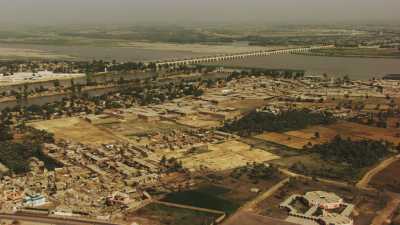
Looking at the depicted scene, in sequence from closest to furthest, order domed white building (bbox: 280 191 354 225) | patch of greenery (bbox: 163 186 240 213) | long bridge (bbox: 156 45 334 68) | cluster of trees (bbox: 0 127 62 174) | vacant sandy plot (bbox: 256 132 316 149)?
domed white building (bbox: 280 191 354 225) → patch of greenery (bbox: 163 186 240 213) → cluster of trees (bbox: 0 127 62 174) → vacant sandy plot (bbox: 256 132 316 149) → long bridge (bbox: 156 45 334 68)

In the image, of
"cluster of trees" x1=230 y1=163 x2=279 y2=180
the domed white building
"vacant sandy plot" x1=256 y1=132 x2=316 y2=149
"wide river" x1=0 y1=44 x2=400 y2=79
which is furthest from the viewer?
"wide river" x1=0 y1=44 x2=400 y2=79

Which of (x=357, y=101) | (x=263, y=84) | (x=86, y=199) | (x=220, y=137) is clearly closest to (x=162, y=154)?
(x=220, y=137)

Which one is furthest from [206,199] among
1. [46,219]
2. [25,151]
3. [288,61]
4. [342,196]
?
[288,61]

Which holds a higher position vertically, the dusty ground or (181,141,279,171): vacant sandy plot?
(181,141,279,171): vacant sandy plot

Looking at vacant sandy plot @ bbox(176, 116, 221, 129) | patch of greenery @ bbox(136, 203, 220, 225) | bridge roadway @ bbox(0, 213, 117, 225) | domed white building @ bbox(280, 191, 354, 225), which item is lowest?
patch of greenery @ bbox(136, 203, 220, 225)

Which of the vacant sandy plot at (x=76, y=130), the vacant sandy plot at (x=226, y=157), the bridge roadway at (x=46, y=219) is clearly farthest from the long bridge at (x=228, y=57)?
the bridge roadway at (x=46, y=219)

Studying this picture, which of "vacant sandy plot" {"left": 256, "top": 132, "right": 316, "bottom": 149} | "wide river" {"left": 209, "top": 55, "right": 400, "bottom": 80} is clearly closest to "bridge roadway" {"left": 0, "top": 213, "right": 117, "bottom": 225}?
"vacant sandy plot" {"left": 256, "top": 132, "right": 316, "bottom": 149}

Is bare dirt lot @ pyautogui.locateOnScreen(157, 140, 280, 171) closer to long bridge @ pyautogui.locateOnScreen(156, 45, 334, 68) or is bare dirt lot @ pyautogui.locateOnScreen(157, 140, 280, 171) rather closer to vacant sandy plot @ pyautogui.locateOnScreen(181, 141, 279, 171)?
vacant sandy plot @ pyautogui.locateOnScreen(181, 141, 279, 171)

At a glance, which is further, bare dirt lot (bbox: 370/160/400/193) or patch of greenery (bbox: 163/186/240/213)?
bare dirt lot (bbox: 370/160/400/193)
